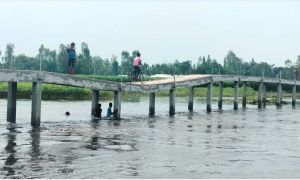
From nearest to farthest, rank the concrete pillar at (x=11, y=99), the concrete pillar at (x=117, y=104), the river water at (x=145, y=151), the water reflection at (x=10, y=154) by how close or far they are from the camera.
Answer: the water reflection at (x=10, y=154) → the river water at (x=145, y=151) → the concrete pillar at (x=11, y=99) → the concrete pillar at (x=117, y=104)

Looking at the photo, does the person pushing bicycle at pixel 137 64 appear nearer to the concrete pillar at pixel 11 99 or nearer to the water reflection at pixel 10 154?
the concrete pillar at pixel 11 99

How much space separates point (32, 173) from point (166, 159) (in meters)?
4.92

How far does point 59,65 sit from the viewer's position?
11356 centimetres

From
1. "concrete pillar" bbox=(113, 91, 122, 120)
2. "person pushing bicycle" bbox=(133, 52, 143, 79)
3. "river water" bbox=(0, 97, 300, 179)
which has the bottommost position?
"river water" bbox=(0, 97, 300, 179)

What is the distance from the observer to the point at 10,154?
16.8m

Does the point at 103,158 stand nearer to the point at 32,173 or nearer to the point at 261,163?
the point at 32,173

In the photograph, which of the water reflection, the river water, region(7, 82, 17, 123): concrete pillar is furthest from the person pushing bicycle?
the water reflection

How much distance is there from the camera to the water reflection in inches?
561

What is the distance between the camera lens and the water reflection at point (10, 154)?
14.3 metres

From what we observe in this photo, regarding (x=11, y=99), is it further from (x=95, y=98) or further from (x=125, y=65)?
(x=125, y=65)

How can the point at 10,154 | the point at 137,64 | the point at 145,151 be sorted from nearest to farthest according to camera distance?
the point at 10,154 → the point at 145,151 → the point at 137,64

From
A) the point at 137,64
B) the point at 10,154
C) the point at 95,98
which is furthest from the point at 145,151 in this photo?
the point at 95,98

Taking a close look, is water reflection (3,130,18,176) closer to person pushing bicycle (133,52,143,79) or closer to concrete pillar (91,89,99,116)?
concrete pillar (91,89,99,116)

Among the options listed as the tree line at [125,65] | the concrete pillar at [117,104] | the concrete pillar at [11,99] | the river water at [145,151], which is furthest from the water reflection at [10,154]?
the tree line at [125,65]
